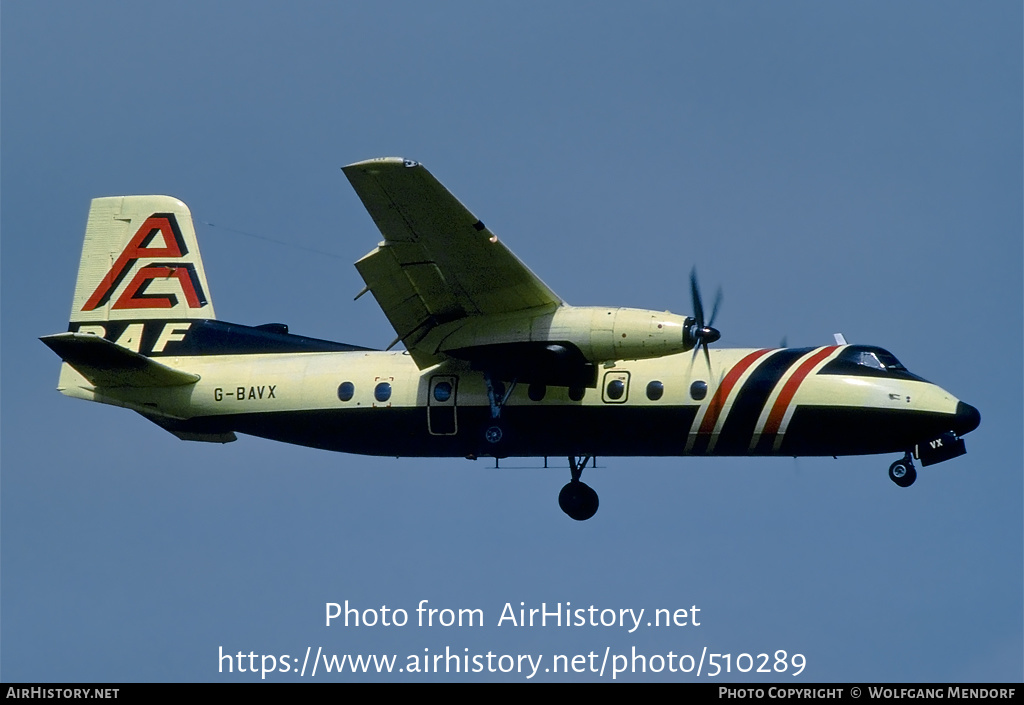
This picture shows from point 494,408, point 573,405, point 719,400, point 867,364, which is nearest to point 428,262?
point 494,408

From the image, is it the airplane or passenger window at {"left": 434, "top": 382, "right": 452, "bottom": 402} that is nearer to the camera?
the airplane

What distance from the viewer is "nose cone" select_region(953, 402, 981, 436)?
28.3 m

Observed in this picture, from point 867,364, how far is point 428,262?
26.9 ft

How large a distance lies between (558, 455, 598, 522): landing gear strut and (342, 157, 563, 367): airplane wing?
3697mm

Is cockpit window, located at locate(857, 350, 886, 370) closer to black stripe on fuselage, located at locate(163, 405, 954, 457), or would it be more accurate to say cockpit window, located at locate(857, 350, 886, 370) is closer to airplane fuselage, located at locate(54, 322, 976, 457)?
airplane fuselage, located at locate(54, 322, 976, 457)

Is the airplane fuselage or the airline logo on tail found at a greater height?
the airline logo on tail

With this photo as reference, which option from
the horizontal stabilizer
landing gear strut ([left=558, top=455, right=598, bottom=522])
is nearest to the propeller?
landing gear strut ([left=558, top=455, right=598, bottom=522])

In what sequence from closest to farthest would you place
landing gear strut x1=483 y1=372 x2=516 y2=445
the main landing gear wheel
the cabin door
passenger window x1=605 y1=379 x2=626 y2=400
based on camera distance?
1. the main landing gear wheel
2. passenger window x1=605 y1=379 x2=626 y2=400
3. landing gear strut x1=483 y1=372 x2=516 y2=445
4. the cabin door

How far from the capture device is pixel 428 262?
28.8 meters

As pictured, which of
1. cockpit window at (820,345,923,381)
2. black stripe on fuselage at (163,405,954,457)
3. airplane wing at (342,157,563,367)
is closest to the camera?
airplane wing at (342,157,563,367)

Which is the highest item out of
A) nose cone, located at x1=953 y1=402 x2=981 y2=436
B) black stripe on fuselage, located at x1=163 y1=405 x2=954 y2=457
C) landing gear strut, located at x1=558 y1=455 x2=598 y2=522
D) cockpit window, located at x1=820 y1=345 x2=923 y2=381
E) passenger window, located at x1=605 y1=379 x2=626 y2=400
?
cockpit window, located at x1=820 y1=345 x2=923 y2=381

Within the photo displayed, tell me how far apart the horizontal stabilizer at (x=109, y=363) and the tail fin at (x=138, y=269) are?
190 centimetres

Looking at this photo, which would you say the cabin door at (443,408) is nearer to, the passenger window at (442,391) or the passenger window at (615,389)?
the passenger window at (442,391)

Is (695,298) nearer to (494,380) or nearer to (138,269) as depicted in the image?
(494,380)
